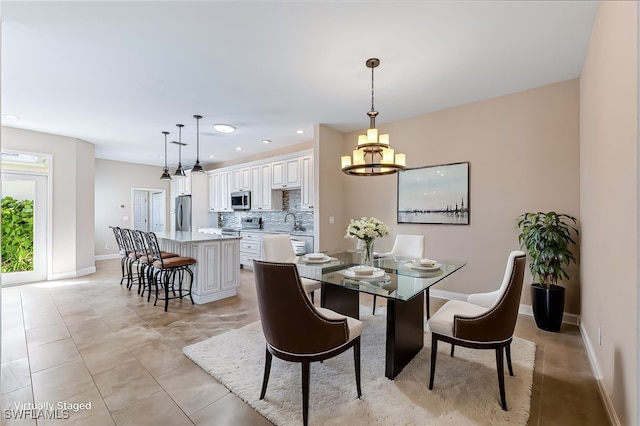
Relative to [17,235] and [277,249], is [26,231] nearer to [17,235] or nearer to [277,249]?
[17,235]

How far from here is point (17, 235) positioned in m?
5.04

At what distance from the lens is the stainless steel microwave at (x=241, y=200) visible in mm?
6574

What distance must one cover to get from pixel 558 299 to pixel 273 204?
4819mm

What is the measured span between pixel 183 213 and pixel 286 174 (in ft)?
12.0

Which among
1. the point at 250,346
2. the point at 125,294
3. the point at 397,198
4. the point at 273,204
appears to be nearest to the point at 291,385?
the point at 250,346

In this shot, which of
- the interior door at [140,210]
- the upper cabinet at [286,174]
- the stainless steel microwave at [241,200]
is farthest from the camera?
the interior door at [140,210]

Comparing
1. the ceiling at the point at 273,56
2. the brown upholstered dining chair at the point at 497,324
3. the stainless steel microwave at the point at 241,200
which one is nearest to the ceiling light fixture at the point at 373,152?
the ceiling at the point at 273,56

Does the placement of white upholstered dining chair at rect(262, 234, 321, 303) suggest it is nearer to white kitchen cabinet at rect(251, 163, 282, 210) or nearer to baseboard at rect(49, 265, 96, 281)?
white kitchen cabinet at rect(251, 163, 282, 210)

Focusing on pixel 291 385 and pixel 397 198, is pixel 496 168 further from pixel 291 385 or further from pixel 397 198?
pixel 291 385

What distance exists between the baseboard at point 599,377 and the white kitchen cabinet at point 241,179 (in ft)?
19.4

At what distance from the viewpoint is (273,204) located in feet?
20.3

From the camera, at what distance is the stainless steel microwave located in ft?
21.6

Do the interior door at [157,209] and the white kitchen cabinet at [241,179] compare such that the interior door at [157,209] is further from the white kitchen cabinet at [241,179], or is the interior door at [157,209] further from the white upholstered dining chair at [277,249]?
the white upholstered dining chair at [277,249]

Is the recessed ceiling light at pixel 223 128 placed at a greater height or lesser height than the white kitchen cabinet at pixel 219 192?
greater
